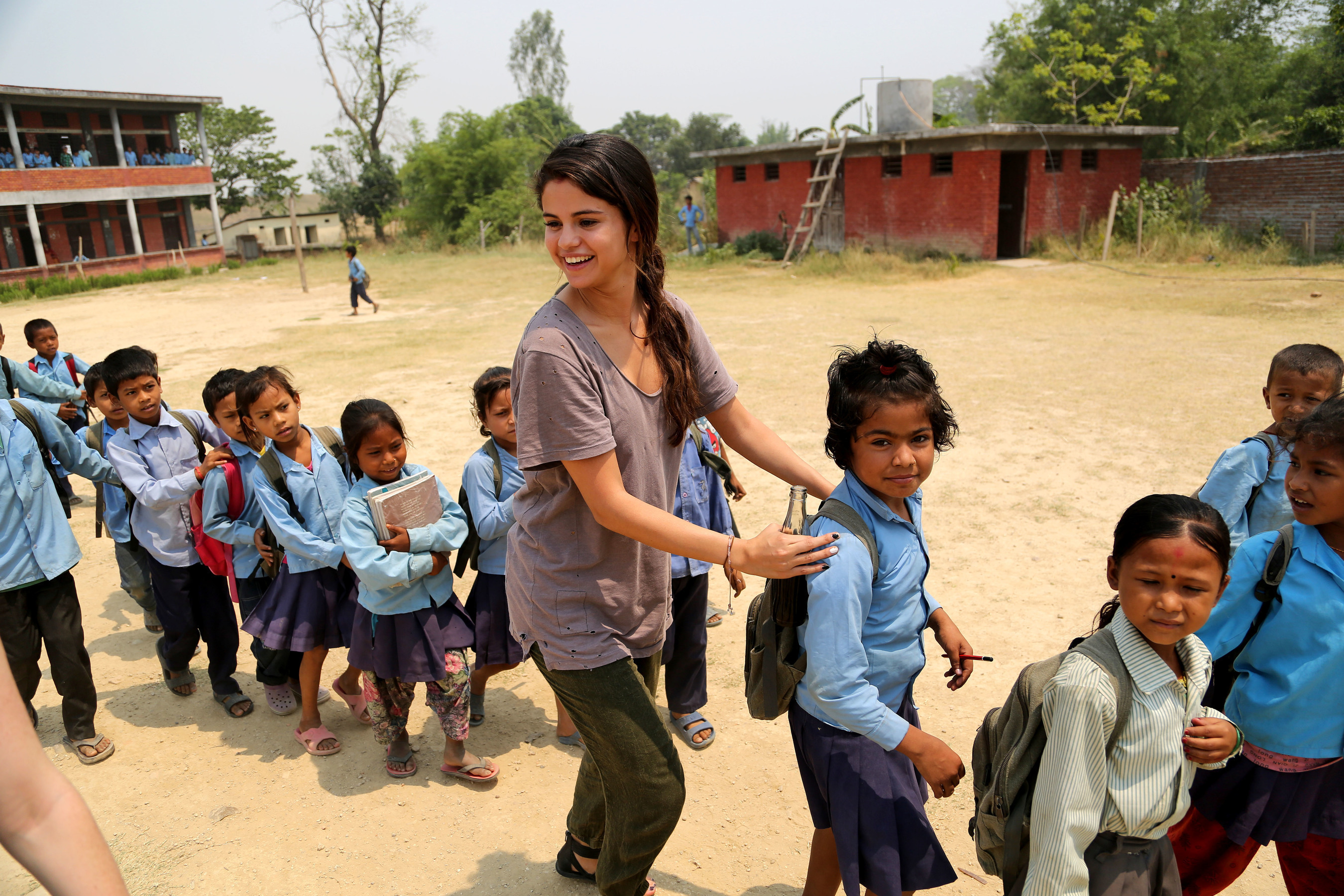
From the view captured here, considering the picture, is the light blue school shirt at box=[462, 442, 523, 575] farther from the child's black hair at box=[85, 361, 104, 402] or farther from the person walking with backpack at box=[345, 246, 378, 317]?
the person walking with backpack at box=[345, 246, 378, 317]

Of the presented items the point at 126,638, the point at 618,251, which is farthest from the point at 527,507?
the point at 126,638

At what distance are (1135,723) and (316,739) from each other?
2.86m

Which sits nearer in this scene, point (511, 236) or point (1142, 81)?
point (1142, 81)

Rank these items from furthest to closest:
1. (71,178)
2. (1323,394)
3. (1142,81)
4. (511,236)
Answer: (511,236) < (71,178) < (1142,81) < (1323,394)

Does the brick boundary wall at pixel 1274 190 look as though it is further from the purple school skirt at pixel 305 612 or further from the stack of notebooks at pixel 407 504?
the purple school skirt at pixel 305 612

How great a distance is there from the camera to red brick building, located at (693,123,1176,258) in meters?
18.1

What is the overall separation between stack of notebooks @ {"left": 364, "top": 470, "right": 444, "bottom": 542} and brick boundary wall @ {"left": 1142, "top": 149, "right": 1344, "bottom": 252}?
62.7 ft

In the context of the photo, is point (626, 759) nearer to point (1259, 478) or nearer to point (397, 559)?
point (397, 559)

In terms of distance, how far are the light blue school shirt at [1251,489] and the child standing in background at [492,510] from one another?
2207mm

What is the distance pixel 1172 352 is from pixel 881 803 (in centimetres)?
882

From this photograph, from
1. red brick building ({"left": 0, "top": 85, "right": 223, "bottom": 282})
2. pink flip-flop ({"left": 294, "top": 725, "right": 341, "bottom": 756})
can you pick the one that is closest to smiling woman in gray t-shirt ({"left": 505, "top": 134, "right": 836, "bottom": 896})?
pink flip-flop ({"left": 294, "top": 725, "right": 341, "bottom": 756})

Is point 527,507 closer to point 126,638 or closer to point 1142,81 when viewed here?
point 126,638

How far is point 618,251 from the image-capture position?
6.19 ft

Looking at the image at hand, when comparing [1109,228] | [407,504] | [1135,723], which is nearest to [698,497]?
[407,504]
